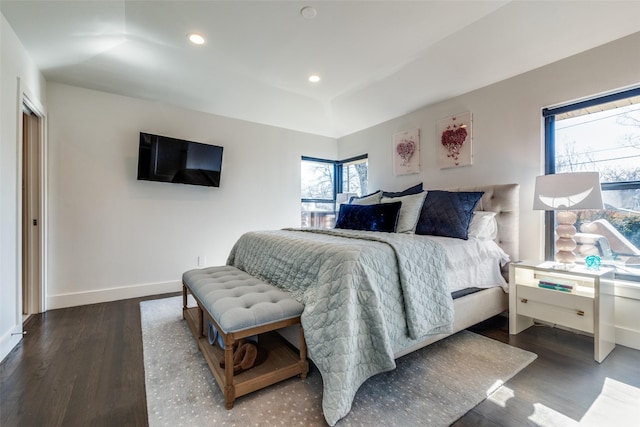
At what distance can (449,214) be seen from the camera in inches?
102

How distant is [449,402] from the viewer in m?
1.47

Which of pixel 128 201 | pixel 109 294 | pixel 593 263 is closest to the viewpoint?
pixel 593 263

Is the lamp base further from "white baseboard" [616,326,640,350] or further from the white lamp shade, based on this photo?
"white baseboard" [616,326,640,350]

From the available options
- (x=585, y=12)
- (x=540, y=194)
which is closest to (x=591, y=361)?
(x=540, y=194)

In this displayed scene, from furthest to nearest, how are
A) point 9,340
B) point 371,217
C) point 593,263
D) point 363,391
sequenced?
1. point 371,217
2. point 593,263
3. point 9,340
4. point 363,391

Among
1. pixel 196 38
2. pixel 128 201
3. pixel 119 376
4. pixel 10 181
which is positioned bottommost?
pixel 119 376

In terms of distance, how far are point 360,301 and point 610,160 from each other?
2.44 m

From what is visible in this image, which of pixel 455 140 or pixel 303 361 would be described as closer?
pixel 303 361

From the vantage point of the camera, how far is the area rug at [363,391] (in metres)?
1.37

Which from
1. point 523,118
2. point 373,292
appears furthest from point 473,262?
point 523,118

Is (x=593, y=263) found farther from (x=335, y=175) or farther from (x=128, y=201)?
(x=128, y=201)

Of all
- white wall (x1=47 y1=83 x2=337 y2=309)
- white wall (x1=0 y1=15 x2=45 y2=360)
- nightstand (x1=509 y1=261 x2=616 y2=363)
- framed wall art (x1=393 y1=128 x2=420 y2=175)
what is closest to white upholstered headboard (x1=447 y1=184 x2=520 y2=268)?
nightstand (x1=509 y1=261 x2=616 y2=363)

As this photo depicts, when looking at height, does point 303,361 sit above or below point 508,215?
below

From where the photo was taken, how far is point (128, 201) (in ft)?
10.9
